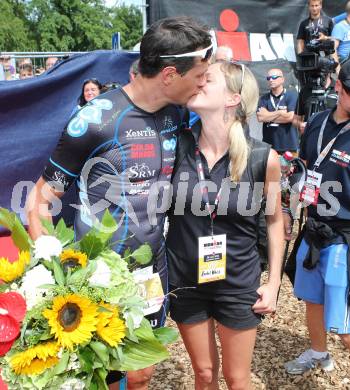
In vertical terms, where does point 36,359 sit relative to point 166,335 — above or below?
above

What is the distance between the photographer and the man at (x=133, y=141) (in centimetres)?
200

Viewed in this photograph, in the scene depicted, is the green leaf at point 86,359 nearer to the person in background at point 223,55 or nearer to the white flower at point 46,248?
the white flower at point 46,248

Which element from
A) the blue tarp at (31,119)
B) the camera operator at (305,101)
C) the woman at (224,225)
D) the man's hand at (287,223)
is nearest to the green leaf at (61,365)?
the woman at (224,225)

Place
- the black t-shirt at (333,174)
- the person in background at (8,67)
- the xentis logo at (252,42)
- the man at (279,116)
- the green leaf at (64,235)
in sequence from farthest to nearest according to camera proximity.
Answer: the xentis logo at (252,42)
the person in background at (8,67)
the man at (279,116)
the black t-shirt at (333,174)
the green leaf at (64,235)

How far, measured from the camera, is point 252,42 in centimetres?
906

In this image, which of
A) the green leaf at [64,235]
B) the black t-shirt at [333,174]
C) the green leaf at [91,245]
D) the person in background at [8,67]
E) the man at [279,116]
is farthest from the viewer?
Answer: the person in background at [8,67]

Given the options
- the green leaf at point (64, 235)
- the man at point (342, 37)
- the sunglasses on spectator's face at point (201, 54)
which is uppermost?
the man at point (342, 37)

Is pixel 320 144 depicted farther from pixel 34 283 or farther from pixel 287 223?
pixel 34 283

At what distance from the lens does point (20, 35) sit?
111 ft

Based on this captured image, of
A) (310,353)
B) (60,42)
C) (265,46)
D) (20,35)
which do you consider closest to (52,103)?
(310,353)

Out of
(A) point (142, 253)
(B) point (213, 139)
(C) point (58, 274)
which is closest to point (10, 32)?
(B) point (213, 139)

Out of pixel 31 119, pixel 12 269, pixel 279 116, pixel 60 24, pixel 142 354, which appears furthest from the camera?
pixel 60 24

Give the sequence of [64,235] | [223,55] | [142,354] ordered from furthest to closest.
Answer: [223,55] → [64,235] → [142,354]

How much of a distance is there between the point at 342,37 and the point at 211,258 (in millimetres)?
5941
